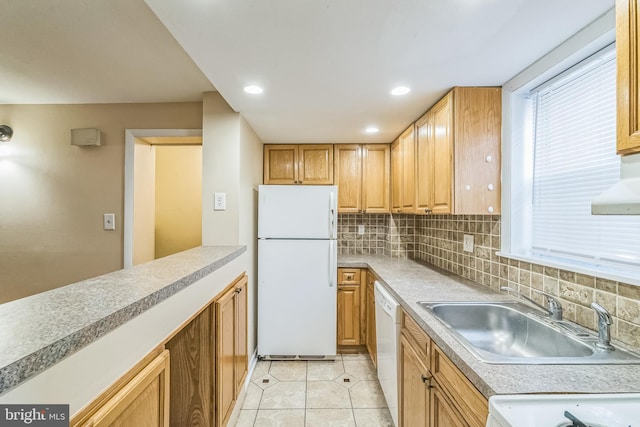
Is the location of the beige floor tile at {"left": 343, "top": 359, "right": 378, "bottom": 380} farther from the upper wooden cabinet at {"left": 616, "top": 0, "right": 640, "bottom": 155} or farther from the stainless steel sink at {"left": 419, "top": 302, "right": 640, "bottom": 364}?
the upper wooden cabinet at {"left": 616, "top": 0, "right": 640, "bottom": 155}

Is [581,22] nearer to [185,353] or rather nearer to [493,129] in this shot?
[493,129]

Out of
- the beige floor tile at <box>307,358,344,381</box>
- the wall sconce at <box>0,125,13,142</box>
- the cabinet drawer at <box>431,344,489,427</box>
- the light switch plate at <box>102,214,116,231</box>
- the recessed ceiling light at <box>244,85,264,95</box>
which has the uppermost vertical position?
the recessed ceiling light at <box>244,85,264,95</box>

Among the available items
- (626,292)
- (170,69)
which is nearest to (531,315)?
(626,292)

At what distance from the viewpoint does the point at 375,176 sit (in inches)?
122

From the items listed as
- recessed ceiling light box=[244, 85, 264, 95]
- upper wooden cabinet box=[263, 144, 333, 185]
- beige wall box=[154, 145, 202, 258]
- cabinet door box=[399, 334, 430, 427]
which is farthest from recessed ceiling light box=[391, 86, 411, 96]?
beige wall box=[154, 145, 202, 258]

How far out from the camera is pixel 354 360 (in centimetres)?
266

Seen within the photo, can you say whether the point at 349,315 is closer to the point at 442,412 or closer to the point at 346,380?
the point at 346,380

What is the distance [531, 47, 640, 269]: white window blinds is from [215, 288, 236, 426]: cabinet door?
177 centimetres

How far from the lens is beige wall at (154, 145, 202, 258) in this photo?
3600mm

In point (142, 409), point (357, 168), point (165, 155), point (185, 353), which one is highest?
point (165, 155)

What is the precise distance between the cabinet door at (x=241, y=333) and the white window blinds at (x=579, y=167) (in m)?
1.84

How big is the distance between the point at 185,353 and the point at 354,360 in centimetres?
168

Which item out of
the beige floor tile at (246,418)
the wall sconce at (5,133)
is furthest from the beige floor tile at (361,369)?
the wall sconce at (5,133)

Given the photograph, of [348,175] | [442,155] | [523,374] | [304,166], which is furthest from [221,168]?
[523,374]
